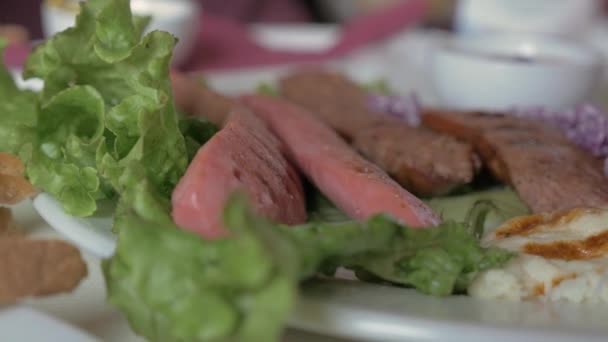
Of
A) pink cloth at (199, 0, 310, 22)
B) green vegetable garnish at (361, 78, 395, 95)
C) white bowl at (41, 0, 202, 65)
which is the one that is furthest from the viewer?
pink cloth at (199, 0, 310, 22)

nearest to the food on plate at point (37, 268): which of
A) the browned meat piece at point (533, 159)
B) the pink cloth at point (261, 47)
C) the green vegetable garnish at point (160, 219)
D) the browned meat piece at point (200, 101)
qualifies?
the green vegetable garnish at point (160, 219)

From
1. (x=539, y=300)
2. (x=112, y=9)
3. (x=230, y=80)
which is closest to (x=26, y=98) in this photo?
(x=112, y=9)

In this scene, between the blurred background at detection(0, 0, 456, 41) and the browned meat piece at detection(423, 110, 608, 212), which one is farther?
the blurred background at detection(0, 0, 456, 41)

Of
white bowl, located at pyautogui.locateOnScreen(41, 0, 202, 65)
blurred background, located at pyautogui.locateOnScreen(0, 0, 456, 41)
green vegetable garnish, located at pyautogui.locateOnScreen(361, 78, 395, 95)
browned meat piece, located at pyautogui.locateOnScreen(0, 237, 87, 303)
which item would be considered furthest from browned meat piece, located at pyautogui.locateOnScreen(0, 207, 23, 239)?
blurred background, located at pyautogui.locateOnScreen(0, 0, 456, 41)

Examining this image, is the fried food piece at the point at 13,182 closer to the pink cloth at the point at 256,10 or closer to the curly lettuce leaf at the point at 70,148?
the curly lettuce leaf at the point at 70,148

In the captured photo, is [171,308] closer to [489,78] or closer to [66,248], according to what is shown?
[66,248]

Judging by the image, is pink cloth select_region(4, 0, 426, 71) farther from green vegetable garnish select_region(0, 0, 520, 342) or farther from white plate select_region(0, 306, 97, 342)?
white plate select_region(0, 306, 97, 342)
